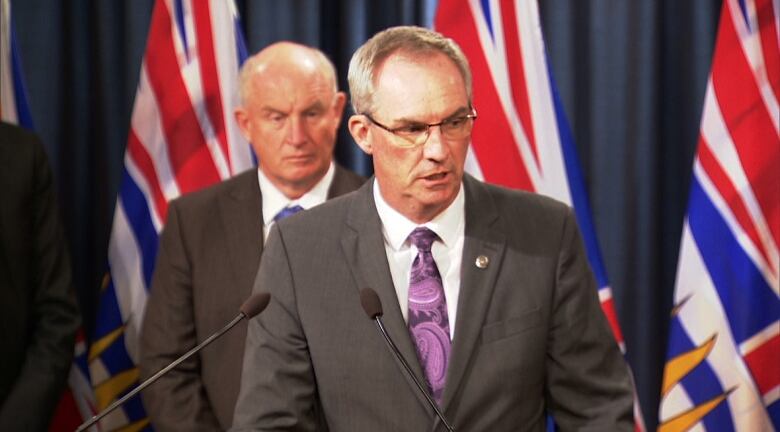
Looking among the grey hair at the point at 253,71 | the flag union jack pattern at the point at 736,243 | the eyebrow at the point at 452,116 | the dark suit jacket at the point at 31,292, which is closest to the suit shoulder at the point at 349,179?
the grey hair at the point at 253,71

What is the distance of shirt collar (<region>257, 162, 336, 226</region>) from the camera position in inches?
135

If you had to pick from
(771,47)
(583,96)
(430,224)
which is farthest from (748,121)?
(430,224)

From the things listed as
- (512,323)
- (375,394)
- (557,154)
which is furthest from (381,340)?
(557,154)

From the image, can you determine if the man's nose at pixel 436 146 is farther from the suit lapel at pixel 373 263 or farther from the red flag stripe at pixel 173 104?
the red flag stripe at pixel 173 104

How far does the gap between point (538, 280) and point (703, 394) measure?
161 centimetres

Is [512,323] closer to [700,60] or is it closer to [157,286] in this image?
[157,286]

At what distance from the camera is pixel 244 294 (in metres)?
3.33

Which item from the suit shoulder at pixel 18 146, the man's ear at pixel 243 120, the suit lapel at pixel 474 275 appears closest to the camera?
the suit lapel at pixel 474 275

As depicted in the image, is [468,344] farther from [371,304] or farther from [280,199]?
[280,199]

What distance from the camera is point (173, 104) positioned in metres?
3.77

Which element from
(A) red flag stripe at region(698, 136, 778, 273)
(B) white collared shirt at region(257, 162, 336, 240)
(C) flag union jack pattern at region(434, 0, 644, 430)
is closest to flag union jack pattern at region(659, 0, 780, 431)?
(A) red flag stripe at region(698, 136, 778, 273)

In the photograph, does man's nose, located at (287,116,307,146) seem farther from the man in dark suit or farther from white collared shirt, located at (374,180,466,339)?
white collared shirt, located at (374,180,466,339)

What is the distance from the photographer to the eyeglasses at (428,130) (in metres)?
2.15

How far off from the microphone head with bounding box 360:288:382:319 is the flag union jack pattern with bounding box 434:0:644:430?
1768mm
